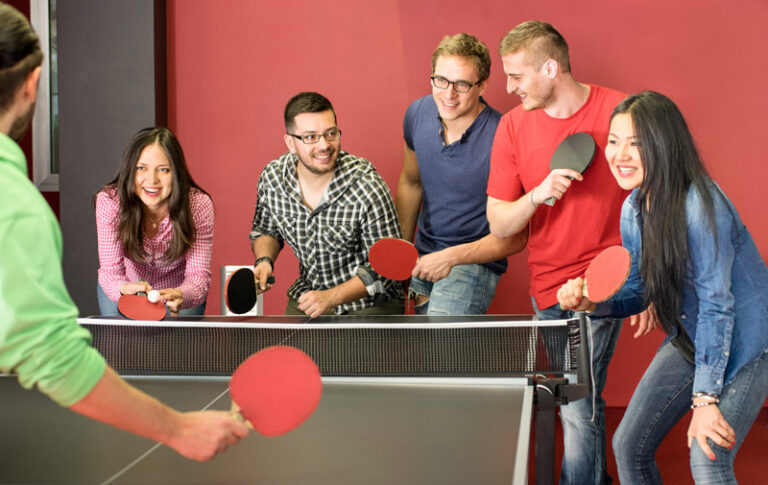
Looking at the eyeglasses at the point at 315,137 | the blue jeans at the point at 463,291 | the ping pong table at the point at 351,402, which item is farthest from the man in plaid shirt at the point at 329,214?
the ping pong table at the point at 351,402

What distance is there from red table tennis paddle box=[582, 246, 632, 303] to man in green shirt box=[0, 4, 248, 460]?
1.29 m

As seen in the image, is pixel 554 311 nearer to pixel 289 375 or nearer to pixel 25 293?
pixel 289 375

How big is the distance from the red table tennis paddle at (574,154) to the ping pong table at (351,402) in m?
0.61

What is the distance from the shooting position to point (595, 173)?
3.10 meters

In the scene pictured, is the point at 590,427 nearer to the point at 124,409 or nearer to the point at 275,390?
the point at 275,390

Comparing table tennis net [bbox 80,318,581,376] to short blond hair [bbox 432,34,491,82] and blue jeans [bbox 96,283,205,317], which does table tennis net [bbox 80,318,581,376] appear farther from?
short blond hair [bbox 432,34,491,82]

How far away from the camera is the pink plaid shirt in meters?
3.43

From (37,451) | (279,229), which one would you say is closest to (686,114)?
(279,229)

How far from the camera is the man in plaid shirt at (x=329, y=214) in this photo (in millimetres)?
3500

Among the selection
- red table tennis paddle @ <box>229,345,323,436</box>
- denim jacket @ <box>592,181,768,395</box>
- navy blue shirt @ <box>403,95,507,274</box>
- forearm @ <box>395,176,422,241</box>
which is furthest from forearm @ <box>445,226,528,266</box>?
red table tennis paddle @ <box>229,345,323,436</box>

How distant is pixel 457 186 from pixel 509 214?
0.47 meters

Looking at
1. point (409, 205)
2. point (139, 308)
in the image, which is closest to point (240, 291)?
point (139, 308)

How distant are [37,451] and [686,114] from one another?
12.2 ft

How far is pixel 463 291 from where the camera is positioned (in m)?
3.51
